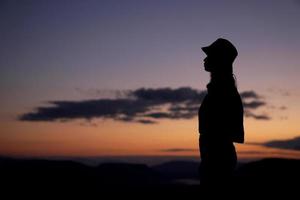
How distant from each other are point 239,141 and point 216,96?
966 mm

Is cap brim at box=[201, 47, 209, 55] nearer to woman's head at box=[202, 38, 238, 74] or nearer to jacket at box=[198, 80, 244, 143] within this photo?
woman's head at box=[202, 38, 238, 74]

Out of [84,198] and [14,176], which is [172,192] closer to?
[84,198]

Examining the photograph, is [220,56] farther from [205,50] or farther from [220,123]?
[220,123]

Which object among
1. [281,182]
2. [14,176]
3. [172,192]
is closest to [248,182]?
[281,182]

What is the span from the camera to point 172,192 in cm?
1866

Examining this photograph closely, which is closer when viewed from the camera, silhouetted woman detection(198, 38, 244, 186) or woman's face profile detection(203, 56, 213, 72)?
silhouetted woman detection(198, 38, 244, 186)

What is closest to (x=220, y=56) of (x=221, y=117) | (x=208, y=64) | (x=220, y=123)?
(x=208, y=64)

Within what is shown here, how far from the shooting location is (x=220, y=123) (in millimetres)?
9109

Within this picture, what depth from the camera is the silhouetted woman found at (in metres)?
9.12

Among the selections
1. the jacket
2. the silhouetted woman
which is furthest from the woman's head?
the jacket

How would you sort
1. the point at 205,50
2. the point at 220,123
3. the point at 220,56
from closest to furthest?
the point at 220,123, the point at 220,56, the point at 205,50

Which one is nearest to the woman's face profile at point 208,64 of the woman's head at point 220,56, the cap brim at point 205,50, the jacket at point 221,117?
the woman's head at point 220,56

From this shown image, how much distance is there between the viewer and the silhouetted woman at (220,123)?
9.12m

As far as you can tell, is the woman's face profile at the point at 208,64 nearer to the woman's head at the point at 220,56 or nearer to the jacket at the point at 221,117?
the woman's head at the point at 220,56
